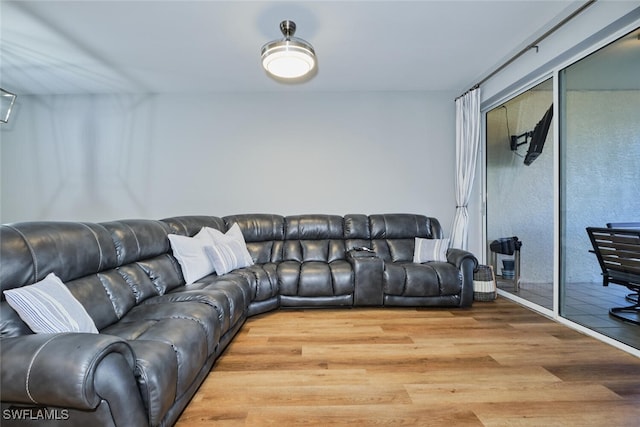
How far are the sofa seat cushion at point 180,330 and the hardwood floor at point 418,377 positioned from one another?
248mm

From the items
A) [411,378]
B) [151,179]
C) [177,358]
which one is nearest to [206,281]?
[177,358]

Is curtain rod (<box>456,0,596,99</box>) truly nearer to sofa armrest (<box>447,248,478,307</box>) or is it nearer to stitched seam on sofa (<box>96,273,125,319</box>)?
sofa armrest (<box>447,248,478,307</box>)

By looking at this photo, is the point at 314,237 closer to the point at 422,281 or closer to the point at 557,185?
the point at 422,281

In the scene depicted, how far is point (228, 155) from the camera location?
13.4 ft

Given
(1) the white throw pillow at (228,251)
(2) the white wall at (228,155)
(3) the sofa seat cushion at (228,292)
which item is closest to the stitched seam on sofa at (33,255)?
(3) the sofa seat cushion at (228,292)

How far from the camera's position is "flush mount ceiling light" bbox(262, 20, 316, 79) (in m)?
2.30

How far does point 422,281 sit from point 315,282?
114 cm

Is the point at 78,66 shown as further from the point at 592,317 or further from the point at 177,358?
the point at 592,317

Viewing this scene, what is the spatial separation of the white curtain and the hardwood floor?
4.62 ft

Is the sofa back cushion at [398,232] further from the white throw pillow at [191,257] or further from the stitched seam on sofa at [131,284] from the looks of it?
the stitched seam on sofa at [131,284]

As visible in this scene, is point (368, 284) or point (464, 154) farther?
point (464, 154)

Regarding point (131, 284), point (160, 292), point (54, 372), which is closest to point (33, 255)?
point (131, 284)

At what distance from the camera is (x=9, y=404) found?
1.03 m

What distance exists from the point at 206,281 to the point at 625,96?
3756 millimetres
